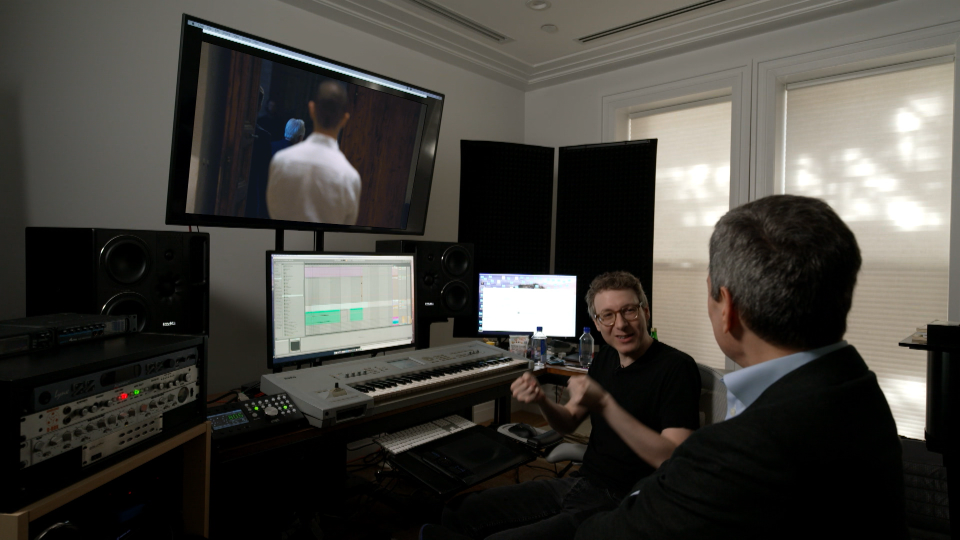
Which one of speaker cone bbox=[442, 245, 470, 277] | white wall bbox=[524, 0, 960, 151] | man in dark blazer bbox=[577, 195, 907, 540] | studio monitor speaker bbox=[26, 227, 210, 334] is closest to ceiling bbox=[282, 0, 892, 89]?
white wall bbox=[524, 0, 960, 151]

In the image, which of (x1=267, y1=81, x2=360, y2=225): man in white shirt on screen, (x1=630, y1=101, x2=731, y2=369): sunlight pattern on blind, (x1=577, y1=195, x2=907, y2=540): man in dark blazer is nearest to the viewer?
(x1=577, y1=195, x2=907, y2=540): man in dark blazer

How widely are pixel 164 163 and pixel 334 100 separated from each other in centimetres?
86

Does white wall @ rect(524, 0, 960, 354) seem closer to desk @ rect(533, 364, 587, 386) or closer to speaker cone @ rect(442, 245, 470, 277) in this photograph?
desk @ rect(533, 364, 587, 386)

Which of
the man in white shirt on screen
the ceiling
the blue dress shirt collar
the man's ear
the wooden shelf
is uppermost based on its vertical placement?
the ceiling

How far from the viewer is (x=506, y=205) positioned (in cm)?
340

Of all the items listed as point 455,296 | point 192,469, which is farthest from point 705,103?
point 192,469

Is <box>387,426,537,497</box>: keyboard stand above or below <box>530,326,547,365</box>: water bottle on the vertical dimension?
below

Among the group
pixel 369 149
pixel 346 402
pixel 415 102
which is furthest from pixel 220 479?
pixel 415 102

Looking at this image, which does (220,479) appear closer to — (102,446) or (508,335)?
(102,446)

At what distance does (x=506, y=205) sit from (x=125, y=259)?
2.33 m

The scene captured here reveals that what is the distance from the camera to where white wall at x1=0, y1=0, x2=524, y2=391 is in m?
1.89

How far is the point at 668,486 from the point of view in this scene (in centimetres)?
73

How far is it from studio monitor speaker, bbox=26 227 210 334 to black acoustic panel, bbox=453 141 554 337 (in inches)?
76.8

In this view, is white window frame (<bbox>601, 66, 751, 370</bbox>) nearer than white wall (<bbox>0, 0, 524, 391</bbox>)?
No
